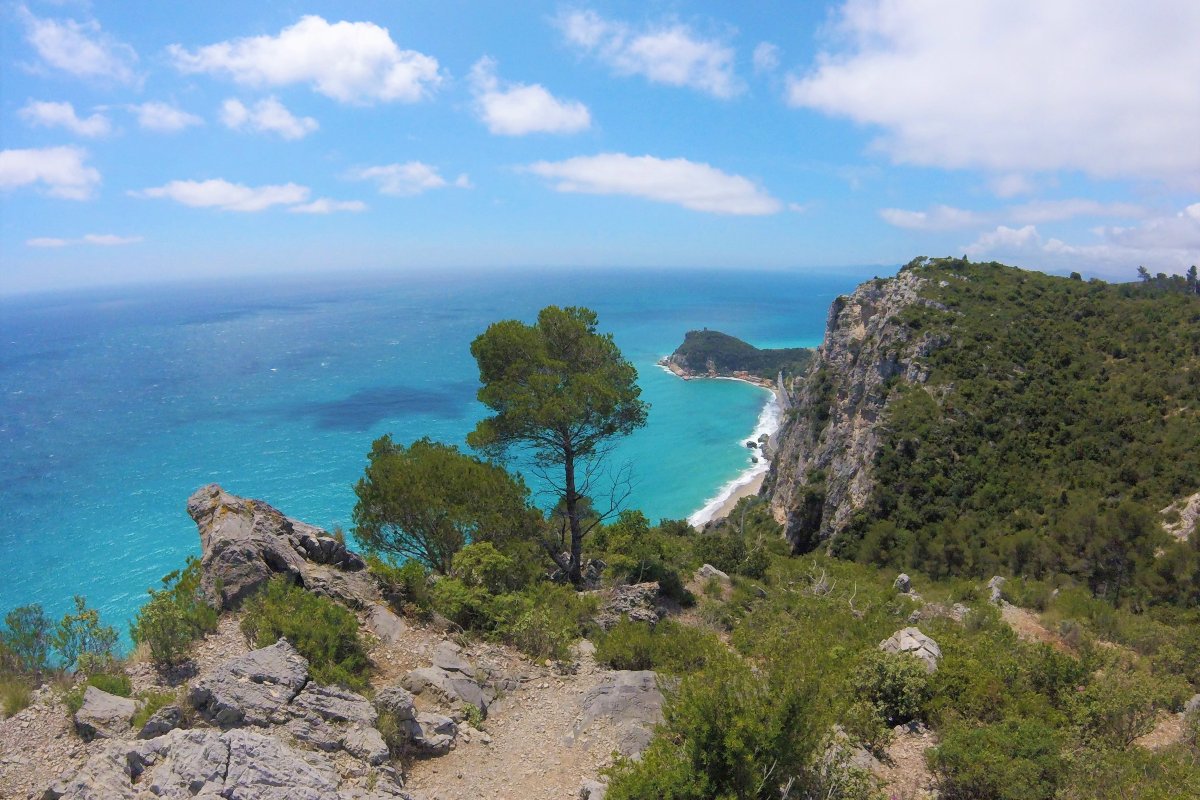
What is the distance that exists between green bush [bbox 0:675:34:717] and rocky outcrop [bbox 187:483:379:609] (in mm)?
2724

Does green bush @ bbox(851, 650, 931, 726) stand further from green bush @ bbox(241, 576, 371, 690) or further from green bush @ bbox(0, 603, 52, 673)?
green bush @ bbox(0, 603, 52, 673)

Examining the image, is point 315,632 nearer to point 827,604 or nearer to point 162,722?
point 162,722

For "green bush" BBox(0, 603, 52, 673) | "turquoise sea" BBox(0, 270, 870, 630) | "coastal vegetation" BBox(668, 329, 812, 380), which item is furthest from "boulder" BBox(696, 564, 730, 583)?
"coastal vegetation" BBox(668, 329, 812, 380)

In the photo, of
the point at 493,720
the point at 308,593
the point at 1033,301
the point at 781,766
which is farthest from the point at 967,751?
the point at 1033,301

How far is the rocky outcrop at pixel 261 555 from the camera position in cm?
1108

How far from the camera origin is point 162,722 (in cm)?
723

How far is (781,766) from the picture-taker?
21.6 ft

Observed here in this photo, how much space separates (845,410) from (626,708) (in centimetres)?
4215

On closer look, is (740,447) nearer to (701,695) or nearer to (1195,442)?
(1195,442)

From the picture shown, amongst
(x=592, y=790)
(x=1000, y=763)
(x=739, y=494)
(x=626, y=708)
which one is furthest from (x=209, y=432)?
(x=1000, y=763)

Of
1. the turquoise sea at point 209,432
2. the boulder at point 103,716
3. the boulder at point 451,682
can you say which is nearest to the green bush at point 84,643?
the boulder at point 103,716

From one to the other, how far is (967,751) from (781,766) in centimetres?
317

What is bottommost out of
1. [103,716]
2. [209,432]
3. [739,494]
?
[739,494]

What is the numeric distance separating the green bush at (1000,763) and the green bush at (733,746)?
101 inches
